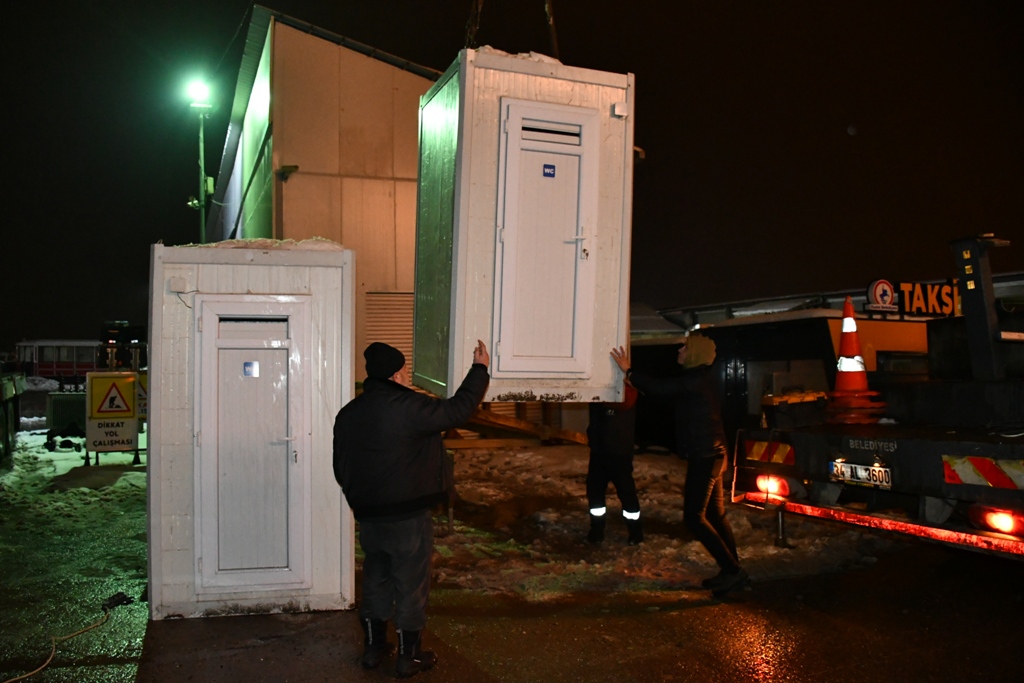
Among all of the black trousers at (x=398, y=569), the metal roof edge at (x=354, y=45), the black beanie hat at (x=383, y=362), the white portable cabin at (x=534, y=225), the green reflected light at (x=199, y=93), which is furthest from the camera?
the green reflected light at (x=199, y=93)

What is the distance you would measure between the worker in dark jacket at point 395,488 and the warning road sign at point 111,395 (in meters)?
8.18

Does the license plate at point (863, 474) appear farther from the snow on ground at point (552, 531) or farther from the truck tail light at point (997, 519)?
the truck tail light at point (997, 519)

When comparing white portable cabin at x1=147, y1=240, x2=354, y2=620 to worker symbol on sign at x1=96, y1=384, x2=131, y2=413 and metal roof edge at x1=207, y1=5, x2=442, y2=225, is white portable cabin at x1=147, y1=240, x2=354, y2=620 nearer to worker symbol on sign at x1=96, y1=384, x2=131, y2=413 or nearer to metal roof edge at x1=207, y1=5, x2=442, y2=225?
worker symbol on sign at x1=96, y1=384, x2=131, y2=413

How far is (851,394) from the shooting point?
6.65 metres

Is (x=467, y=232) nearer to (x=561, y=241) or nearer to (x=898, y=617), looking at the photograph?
(x=561, y=241)

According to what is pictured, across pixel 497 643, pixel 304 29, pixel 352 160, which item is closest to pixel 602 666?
pixel 497 643

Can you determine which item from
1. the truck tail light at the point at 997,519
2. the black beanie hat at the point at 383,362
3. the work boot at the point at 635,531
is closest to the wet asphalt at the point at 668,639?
the truck tail light at the point at 997,519

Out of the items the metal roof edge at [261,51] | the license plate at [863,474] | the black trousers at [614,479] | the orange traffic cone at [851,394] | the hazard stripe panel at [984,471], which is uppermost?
the metal roof edge at [261,51]

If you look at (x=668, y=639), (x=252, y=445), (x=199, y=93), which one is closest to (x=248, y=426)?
(x=252, y=445)

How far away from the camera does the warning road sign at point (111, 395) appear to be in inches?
439

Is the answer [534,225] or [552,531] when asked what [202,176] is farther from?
[534,225]

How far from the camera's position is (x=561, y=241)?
5.09 metres

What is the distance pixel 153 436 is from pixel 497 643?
2596mm

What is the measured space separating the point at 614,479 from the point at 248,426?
3499 millimetres
